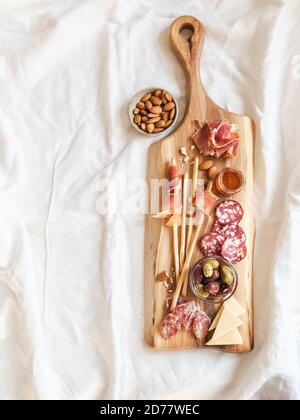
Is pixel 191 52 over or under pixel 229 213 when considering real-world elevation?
over

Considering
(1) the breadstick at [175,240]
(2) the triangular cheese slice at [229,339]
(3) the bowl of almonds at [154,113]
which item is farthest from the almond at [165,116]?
(2) the triangular cheese slice at [229,339]

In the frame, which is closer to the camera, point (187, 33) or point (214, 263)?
point (214, 263)

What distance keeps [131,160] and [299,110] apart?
1.15ft

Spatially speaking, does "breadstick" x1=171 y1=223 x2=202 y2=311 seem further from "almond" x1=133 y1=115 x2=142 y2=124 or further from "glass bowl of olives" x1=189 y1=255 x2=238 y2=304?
"almond" x1=133 y1=115 x2=142 y2=124

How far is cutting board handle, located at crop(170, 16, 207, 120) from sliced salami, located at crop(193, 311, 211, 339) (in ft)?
1.34

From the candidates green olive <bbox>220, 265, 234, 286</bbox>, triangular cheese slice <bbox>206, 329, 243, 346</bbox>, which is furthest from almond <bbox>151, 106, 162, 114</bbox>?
triangular cheese slice <bbox>206, 329, 243, 346</bbox>

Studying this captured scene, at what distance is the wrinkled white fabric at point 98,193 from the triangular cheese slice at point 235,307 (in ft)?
0.12

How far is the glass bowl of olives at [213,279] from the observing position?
3.07 feet

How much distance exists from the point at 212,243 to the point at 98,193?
0.25 meters

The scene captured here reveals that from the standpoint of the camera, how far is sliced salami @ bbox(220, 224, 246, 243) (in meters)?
0.97

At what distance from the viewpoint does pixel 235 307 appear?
966 millimetres

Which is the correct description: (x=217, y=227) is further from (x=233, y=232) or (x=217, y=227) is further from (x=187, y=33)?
(x=187, y=33)

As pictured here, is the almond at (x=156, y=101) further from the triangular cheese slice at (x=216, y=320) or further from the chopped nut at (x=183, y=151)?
the triangular cheese slice at (x=216, y=320)

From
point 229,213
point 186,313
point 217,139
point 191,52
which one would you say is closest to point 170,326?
point 186,313
